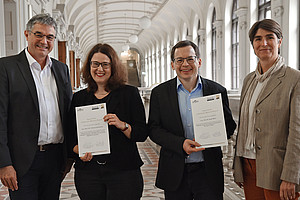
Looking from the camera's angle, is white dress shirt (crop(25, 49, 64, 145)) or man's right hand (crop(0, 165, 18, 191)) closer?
man's right hand (crop(0, 165, 18, 191))

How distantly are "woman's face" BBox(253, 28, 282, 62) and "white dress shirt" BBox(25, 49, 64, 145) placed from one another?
66.3 inches

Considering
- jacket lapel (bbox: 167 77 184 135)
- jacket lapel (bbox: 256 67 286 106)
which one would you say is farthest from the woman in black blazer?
jacket lapel (bbox: 256 67 286 106)

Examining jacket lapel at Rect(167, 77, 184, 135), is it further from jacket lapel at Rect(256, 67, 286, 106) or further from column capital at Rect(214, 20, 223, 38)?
column capital at Rect(214, 20, 223, 38)

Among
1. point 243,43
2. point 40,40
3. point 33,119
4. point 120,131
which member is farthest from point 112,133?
point 243,43

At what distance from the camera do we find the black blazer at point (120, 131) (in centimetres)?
257

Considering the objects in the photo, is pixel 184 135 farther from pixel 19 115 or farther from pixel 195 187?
pixel 19 115

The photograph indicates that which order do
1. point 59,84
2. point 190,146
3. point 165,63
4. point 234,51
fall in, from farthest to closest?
point 165,63 < point 234,51 < point 59,84 < point 190,146

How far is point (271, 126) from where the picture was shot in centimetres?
226

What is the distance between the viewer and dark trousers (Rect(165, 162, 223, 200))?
2506mm

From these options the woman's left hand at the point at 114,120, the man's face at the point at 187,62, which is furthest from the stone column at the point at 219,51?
the woman's left hand at the point at 114,120

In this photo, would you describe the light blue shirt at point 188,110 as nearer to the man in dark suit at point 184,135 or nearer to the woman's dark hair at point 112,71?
the man in dark suit at point 184,135

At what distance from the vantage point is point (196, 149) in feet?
7.77

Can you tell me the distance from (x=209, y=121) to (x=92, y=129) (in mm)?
896

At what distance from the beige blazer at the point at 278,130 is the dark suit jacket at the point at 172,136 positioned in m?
0.31
